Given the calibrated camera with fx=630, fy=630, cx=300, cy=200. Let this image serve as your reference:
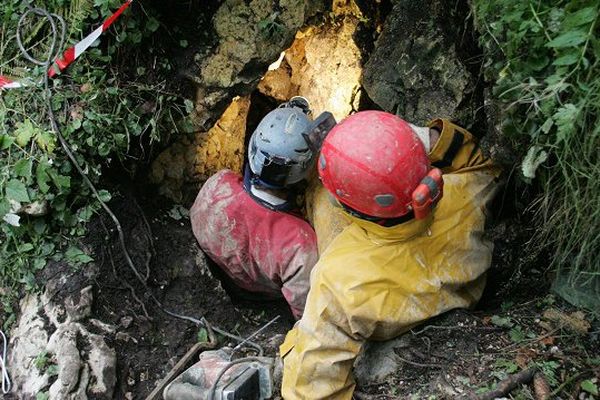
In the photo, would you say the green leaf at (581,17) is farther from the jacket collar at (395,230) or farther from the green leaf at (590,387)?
the green leaf at (590,387)

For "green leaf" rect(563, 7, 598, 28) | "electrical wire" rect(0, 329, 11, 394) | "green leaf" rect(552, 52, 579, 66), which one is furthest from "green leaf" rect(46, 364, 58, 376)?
"green leaf" rect(563, 7, 598, 28)

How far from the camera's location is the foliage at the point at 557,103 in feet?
7.91

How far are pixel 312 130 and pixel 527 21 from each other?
132cm

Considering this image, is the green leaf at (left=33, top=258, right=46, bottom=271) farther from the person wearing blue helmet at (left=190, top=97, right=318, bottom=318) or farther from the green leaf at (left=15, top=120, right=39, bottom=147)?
the person wearing blue helmet at (left=190, top=97, right=318, bottom=318)

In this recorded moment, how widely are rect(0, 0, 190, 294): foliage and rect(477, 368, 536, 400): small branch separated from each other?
2.51m

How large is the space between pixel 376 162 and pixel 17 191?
2.25 metres

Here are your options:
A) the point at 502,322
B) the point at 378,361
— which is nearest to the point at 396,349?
the point at 378,361

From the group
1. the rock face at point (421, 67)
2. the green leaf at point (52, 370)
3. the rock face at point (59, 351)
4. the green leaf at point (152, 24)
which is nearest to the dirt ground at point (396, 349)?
the rock face at point (59, 351)

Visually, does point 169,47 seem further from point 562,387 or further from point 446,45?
point 562,387

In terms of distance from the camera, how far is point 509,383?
9.16 ft

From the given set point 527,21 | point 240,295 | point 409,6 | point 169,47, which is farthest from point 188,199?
point 527,21

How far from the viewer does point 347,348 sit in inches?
123

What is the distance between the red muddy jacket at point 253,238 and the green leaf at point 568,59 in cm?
209

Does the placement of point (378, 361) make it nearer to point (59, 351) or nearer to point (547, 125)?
point (547, 125)
